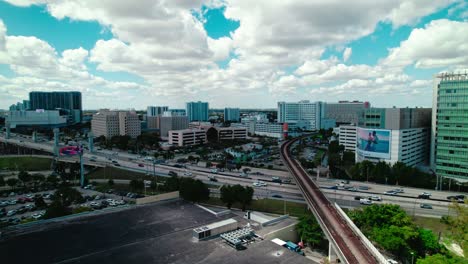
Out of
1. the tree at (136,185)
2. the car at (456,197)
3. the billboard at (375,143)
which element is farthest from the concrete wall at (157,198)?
the billboard at (375,143)

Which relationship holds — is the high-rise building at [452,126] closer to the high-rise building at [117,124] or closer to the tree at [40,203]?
the tree at [40,203]

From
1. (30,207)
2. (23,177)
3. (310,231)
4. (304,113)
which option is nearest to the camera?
(310,231)

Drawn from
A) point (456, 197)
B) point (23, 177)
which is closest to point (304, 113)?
point (456, 197)

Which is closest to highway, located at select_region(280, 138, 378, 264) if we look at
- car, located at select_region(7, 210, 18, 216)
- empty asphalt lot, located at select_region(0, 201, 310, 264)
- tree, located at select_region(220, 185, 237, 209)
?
empty asphalt lot, located at select_region(0, 201, 310, 264)

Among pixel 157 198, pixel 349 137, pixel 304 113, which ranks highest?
pixel 304 113

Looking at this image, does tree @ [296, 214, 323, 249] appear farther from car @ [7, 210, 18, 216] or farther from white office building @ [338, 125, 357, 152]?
white office building @ [338, 125, 357, 152]

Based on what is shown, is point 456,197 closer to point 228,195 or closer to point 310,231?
point 310,231
